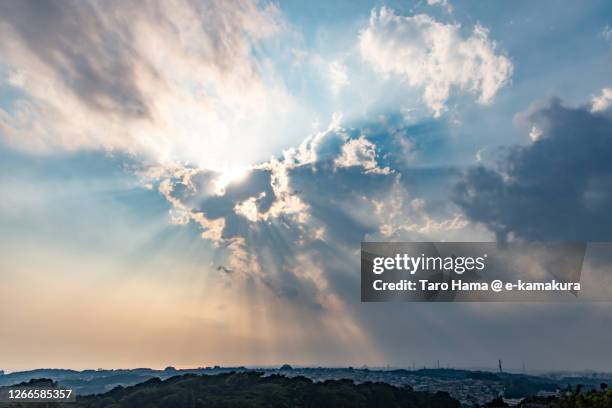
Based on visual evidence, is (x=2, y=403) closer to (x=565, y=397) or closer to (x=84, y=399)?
(x=84, y=399)

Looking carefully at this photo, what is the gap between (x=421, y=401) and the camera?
114 meters

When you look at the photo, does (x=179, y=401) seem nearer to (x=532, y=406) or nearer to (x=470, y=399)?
(x=532, y=406)

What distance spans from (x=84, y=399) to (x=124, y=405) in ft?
Answer: 51.9

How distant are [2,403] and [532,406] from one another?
106m

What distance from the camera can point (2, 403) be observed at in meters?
76.3

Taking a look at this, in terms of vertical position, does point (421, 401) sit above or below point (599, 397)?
below

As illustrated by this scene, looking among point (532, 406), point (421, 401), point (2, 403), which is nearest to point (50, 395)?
point (2, 403)

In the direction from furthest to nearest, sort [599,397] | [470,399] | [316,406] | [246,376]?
1. [470,399]
2. [246,376]
3. [316,406]
4. [599,397]

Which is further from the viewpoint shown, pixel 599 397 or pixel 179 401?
pixel 179 401

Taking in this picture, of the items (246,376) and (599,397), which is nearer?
(599,397)

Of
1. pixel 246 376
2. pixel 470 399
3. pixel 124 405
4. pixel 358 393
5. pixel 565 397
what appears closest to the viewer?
pixel 565 397

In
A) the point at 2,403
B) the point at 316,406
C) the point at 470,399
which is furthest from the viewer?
the point at 470,399

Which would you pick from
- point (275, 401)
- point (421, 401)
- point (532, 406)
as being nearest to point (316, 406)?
point (275, 401)

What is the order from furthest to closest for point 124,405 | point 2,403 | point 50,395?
point 124,405 → point 50,395 → point 2,403
